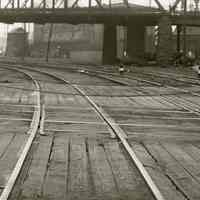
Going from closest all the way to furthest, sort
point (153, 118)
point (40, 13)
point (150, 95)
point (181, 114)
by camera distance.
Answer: point (153, 118)
point (181, 114)
point (150, 95)
point (40, 13)

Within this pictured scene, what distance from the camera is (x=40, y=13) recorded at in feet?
162

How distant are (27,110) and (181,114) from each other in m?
3.66

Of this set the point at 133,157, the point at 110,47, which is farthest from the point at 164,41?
the point at 133,157

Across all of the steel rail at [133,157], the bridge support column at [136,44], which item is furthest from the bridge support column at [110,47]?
the steel rail at [133,157]

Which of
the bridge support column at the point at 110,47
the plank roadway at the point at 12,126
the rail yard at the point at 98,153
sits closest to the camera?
the rail yard at the point at 98,153

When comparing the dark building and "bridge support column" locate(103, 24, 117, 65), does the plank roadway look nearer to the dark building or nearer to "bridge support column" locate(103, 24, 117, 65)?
"bridge support column" locate(103, 24, 117, 65)

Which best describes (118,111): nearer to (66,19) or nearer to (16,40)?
(66,19)

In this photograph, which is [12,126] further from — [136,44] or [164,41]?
[136,44]

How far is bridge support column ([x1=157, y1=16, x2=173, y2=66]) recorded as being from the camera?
44.2 meters

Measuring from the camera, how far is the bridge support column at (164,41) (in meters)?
44.2

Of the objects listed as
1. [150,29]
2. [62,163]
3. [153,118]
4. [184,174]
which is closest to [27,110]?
[153,118]

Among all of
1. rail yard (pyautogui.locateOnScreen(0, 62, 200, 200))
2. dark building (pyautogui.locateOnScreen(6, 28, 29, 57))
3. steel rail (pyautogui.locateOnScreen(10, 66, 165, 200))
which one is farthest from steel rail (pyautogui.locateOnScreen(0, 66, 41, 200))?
dark building (pyautogui.locateOnScreen(6, 28, 29, 57))

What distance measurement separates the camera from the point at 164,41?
44.3 meters

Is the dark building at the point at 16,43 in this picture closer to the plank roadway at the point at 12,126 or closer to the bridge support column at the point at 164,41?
the bridge support column at the point at 164,41
